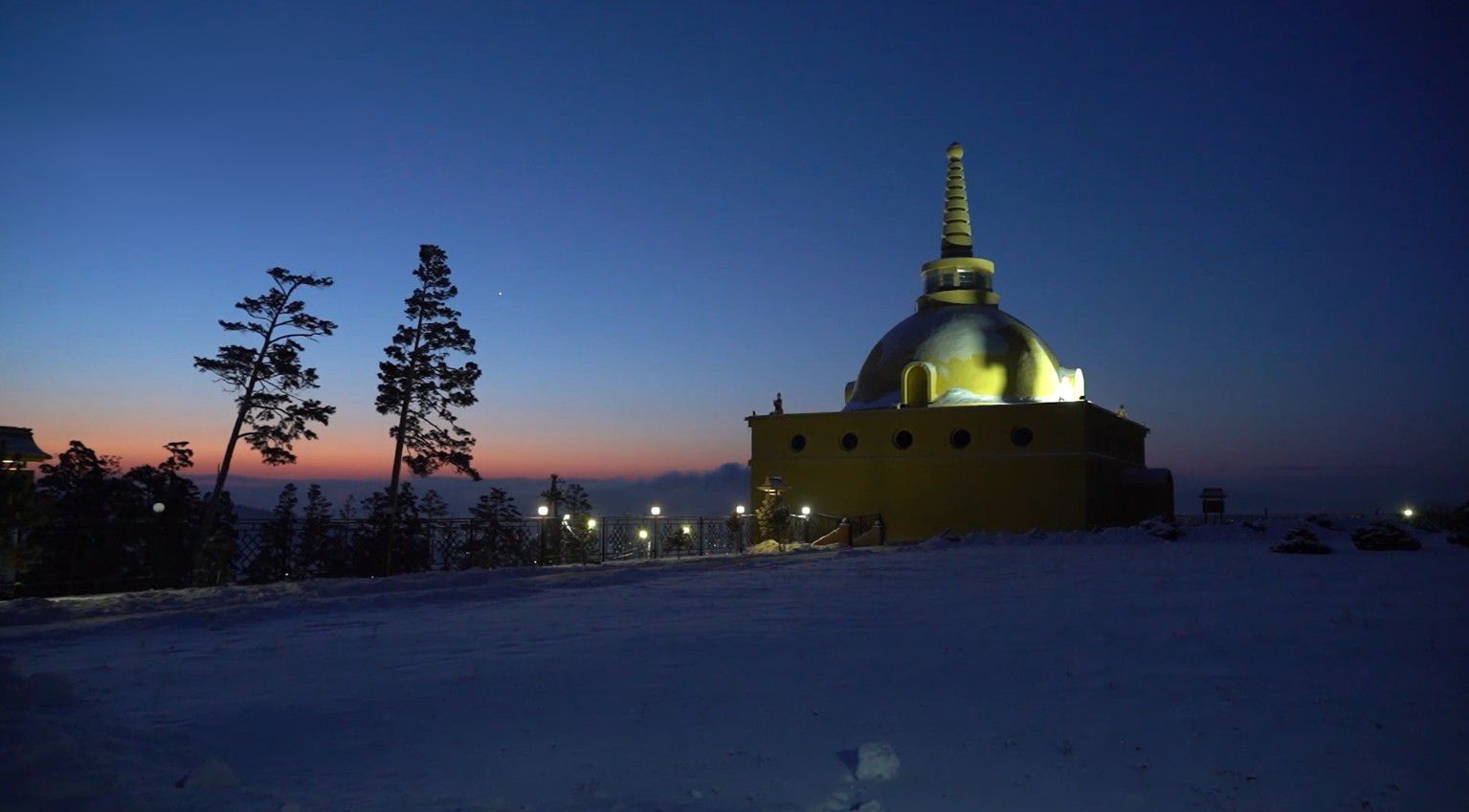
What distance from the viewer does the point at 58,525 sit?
15023 millimetres

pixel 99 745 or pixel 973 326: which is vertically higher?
pixel 973 326

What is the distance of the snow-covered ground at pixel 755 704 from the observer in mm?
5402

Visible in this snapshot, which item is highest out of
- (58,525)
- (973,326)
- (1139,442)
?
(973,326)

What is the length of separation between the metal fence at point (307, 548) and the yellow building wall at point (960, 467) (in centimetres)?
788

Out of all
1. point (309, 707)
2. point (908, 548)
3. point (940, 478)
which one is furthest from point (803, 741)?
point (940, 478)

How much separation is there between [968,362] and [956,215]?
966 centimetres

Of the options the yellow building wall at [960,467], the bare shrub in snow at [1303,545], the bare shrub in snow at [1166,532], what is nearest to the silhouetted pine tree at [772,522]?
the yellow building wall at [960,467]

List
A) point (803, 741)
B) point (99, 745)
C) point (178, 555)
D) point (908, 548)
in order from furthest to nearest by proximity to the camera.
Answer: point (908, 548) → point (178, 555) → point (803, 741) → point (99, 745)

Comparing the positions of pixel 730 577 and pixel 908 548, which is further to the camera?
pixel 908 548

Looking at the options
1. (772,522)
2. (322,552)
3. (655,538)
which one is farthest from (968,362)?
(322,552)

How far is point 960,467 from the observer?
108 ft

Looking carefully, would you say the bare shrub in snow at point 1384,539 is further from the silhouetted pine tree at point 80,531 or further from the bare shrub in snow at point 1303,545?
the silhouetted pine tree at point 80,531

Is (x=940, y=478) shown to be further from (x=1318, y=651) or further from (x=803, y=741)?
(x=803, y=741)

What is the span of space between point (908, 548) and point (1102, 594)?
1122cm
